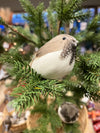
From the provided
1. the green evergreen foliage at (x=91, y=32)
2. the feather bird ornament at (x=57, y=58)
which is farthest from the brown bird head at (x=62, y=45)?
the green evergreen foliage at (x=91, y=32)

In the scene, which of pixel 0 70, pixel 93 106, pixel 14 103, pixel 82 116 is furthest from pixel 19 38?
pixel 93 106

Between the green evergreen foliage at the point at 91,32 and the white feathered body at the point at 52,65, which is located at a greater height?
the green evergreen foliage at the point at 91,32

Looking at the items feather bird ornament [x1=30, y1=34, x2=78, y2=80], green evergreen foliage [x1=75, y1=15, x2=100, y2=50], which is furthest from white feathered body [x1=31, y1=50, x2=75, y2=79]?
green evergreen foliage [x1=75, y1=15, x2=100, y2=50]

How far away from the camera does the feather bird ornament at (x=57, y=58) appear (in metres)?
0.25

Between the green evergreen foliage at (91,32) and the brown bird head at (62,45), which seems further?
the green evergreen foliage at (91,32)

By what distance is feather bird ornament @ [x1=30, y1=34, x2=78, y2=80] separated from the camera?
0.83 ft

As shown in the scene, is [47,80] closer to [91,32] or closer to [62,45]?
[62,45]

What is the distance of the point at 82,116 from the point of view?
22.8 inches

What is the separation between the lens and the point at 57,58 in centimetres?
25

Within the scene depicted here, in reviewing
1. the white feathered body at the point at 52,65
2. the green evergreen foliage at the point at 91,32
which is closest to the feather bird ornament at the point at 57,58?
the white feathered body at the point at 52,65

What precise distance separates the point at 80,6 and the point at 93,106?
69 centimetres

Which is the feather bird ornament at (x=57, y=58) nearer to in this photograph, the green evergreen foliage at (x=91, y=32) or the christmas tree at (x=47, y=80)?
the christmas tree at (x=47, y=80)

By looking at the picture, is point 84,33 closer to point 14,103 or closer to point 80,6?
point 80,6

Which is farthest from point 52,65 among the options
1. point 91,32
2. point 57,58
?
point 91,32
